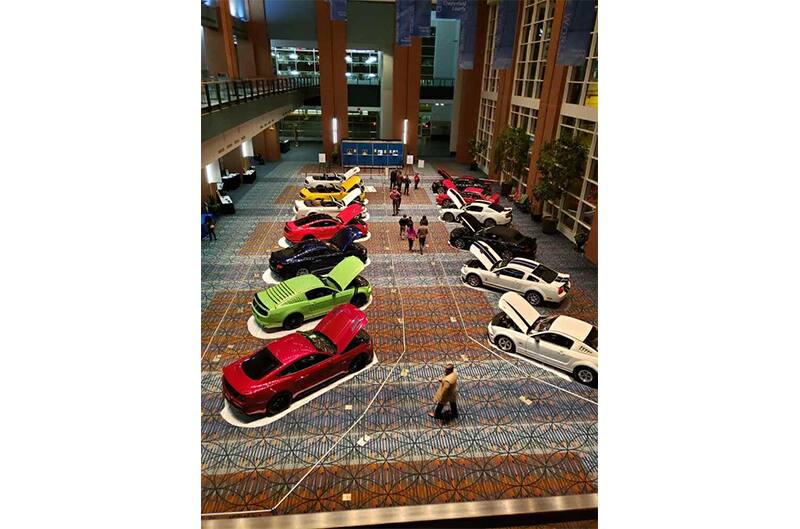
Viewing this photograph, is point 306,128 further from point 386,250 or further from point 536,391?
point 536,391

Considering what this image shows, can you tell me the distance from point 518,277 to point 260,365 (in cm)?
791

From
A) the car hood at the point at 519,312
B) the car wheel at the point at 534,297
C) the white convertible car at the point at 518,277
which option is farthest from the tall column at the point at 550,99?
the car hood at the point at 519,312

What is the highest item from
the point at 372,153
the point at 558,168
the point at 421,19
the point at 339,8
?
the point at 339,8

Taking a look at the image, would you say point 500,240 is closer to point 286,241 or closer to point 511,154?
point 286,241

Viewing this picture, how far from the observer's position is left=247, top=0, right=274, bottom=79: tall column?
2883 centimetres

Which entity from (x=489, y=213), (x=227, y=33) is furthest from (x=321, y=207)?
(x=227, y=33)

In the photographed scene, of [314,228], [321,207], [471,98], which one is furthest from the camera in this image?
[471,98]

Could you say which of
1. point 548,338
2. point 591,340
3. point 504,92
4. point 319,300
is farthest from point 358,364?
point 504,92

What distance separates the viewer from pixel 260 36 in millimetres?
29531

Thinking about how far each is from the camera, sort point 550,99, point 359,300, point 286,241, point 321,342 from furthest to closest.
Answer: point 550,99 → point 286,241 → point 359,300 → point 321,342

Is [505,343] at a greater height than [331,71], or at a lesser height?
lesser

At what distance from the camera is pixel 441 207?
69.5 ft

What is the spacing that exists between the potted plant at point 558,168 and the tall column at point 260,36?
2003 cm

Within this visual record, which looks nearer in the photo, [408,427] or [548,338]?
[408,427]
